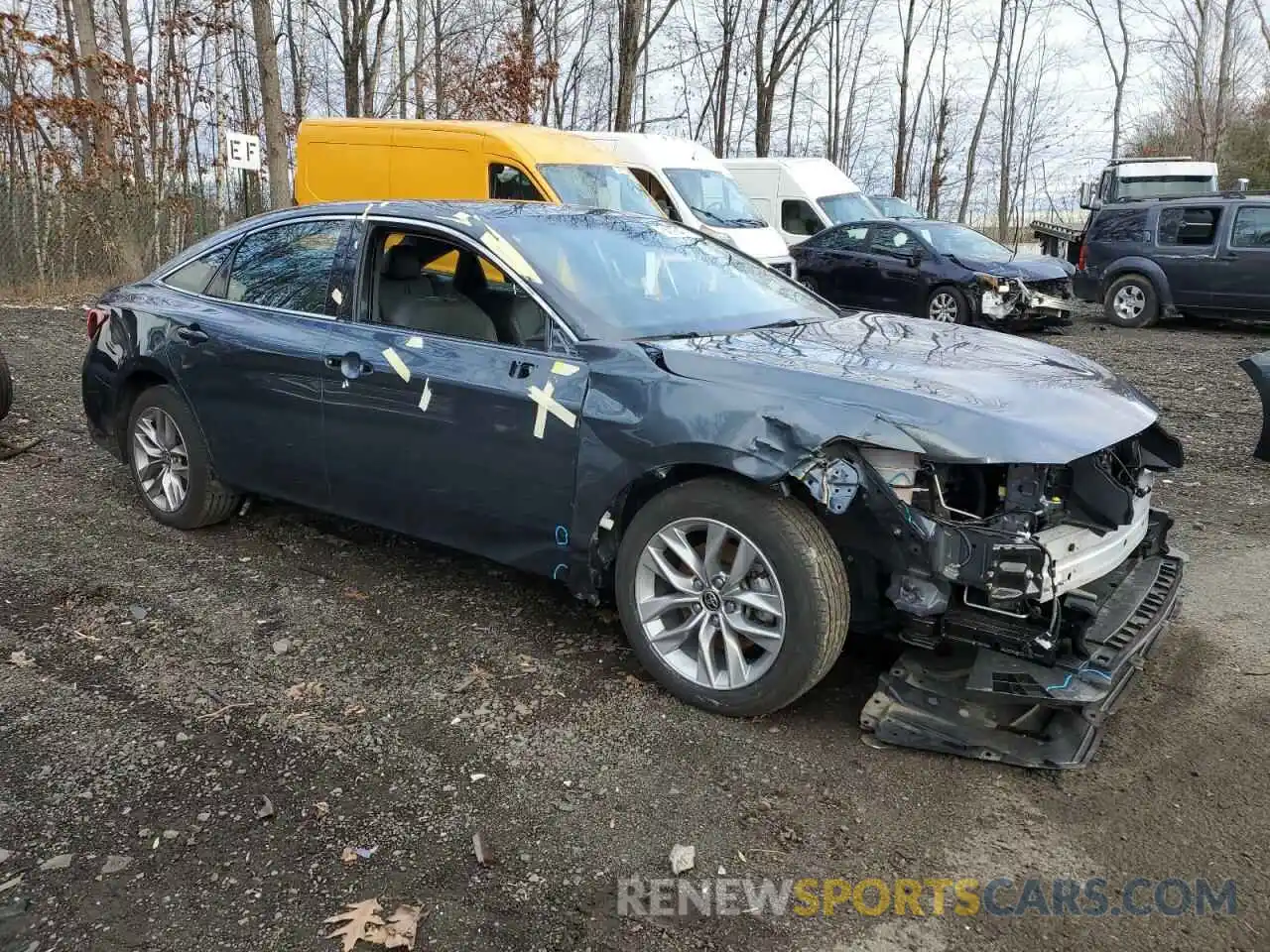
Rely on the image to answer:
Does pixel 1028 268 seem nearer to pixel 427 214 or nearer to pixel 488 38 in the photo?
pixel 427 214

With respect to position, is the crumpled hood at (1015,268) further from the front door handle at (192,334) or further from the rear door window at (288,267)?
the front door handle at (192,334)

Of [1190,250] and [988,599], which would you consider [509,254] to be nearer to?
[988,599]

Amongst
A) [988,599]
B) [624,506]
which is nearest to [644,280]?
[624,506]

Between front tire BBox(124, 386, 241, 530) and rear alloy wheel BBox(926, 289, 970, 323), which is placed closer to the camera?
front tire BBox(124, 386, 241, 530)

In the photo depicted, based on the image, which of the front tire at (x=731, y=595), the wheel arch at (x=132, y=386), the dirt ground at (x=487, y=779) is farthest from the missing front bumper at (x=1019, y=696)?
the wheel arch at (x=132, y=386)

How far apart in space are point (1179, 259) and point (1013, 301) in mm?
2777

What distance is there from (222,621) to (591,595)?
63.7 inches

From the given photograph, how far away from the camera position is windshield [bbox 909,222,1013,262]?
44.1 ft

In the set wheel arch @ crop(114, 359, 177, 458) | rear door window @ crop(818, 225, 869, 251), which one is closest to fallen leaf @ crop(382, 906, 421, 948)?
wheel arch @ crop(114, 359, 177, 458)

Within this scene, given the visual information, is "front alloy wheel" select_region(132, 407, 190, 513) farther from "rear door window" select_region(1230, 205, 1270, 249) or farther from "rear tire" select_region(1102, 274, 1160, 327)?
"rear door window" select_region(1230, 205, 1270, 249)

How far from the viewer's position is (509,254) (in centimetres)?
390

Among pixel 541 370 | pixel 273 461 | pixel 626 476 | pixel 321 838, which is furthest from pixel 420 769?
pixel 273 461

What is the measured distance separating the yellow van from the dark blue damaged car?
615cm

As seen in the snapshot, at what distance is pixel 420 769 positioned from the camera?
3135 millimetres
